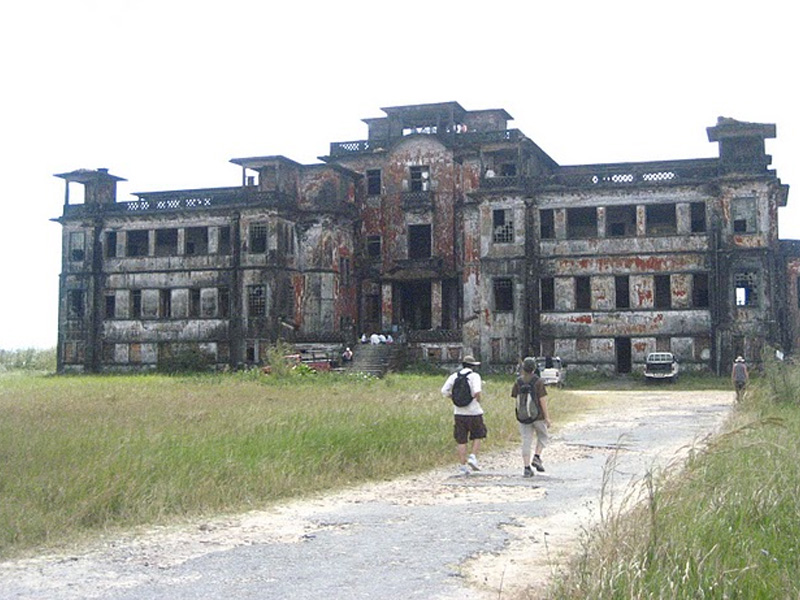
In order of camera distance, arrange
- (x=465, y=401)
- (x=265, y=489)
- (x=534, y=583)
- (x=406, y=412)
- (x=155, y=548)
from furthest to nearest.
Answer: (x=406, y=412) → (x=465, y=401) → (x=265, y=489) → (x=155, y=548) → (x=534, y=583)

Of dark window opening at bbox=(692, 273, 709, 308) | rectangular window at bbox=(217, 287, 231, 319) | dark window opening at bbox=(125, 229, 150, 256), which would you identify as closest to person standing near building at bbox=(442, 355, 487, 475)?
dark window opening at bbox=(692, 273, 709, 308)

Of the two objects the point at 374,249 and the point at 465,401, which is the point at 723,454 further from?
the point at 374,249

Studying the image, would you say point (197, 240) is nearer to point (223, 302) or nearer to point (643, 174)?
point (223, 302)

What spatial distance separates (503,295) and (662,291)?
23.1 feet

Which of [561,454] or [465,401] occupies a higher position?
[465,401]

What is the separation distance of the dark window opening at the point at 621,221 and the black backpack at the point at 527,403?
30.9 metres

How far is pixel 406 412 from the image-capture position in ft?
64.3

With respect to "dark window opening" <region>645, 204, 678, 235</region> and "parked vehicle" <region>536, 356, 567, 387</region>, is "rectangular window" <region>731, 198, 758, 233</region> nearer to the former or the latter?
"dark window opening" <region>645, 204, 678, 235</region>

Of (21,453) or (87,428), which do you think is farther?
(87,428)

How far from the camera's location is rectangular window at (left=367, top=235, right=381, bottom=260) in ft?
162

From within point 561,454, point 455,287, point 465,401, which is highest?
point 455,287

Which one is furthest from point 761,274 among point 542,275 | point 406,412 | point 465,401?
point 465,401

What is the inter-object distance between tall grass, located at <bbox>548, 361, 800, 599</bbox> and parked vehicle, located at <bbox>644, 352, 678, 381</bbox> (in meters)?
29.2

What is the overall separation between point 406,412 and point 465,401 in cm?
524
